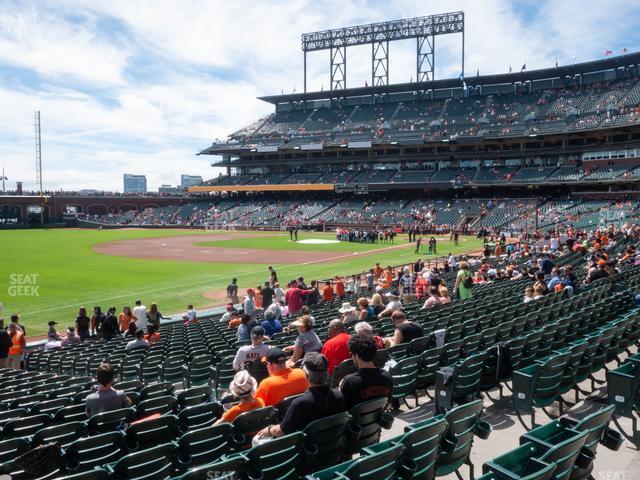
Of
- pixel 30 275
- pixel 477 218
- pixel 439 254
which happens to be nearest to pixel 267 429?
pixel 30 275

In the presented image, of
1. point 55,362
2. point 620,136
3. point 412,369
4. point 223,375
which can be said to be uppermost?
point 620,136

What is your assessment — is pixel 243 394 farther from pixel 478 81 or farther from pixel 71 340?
pixel 478 81

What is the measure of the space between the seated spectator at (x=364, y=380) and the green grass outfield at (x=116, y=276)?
17.8 meters

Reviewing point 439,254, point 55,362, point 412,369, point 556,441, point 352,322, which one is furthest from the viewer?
point 439,254

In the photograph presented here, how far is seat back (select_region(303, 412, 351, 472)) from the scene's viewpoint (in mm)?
4891

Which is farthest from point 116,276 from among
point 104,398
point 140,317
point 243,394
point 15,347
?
point 243,394

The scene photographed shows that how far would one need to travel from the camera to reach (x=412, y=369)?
7.50m

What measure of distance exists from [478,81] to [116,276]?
2627 inches

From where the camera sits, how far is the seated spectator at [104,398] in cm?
642

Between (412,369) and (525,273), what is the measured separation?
13767 millimetres

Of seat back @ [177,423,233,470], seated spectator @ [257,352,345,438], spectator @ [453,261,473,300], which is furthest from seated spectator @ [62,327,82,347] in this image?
seated spectator @ [257,352,345,438]

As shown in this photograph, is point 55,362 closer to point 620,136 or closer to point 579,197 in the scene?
point 579,197

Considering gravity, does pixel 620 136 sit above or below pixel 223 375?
above

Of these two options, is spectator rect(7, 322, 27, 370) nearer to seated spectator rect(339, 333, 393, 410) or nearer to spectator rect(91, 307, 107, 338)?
spectator rect(91, 307, 107, 338)
